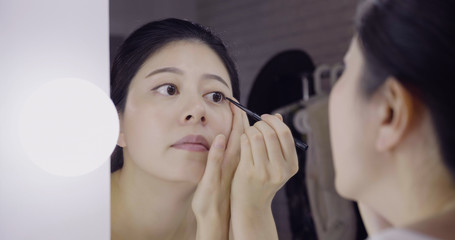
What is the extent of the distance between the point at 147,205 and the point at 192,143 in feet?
0.28

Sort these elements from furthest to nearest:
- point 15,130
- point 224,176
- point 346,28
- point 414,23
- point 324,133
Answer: point 346,28, point 324,133, point 224,176, point 15,130, point 414,23

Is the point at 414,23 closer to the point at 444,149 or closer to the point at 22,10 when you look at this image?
the point at 444,149

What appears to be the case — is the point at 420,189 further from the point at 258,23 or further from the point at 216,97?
the point at 258,23

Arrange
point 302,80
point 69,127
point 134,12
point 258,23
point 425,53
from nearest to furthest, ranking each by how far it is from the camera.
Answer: point 425,53, point 69,127, point 134,12, point 258,23, point 302,80

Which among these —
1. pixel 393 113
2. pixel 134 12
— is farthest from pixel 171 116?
pixel 393 113

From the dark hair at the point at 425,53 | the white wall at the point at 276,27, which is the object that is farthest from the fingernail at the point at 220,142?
the dark hair at the point at 425,53

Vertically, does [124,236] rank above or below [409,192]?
below

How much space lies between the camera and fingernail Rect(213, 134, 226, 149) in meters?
0.54

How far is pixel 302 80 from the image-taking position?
1.07 m

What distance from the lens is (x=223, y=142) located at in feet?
1.79

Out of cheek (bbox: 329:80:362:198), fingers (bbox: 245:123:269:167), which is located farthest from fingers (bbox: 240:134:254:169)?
cheek (bbox: 329:80:362:198)

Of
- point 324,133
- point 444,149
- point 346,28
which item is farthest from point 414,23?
point 346,28

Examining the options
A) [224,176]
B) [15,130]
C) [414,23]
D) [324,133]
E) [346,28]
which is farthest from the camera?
[346,28]

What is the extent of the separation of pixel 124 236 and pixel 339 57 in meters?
0.69
